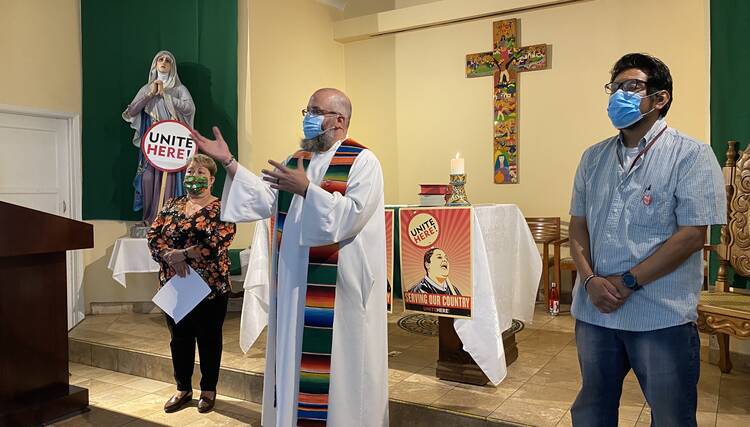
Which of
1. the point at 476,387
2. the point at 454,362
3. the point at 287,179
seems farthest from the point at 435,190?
the point at 287,179

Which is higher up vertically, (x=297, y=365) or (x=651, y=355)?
(x=651, y=355)

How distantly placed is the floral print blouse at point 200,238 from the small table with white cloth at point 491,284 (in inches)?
11.0

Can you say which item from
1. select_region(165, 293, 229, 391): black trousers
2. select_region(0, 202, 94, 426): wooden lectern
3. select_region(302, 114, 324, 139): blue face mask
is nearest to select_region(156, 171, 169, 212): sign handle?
select_region(0, 202, 94, 426): wooden lectern

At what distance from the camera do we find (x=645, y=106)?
179 centimetres

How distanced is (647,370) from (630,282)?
0.25 m

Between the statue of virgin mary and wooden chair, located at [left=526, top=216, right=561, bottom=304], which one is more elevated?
the statue of virgin mary

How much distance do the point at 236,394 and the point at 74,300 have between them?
256 cm

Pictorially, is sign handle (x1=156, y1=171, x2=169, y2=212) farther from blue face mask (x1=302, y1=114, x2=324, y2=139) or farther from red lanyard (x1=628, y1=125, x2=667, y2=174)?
red lanyard (x1=628, y1=125, x2=667, y2=174)

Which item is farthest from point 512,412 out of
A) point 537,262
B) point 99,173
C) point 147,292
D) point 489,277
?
point 99,173

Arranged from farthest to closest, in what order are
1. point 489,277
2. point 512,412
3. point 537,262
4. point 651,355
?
point 537,262 < point 489,277 < point 512,412 < point 651,355

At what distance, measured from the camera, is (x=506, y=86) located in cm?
579

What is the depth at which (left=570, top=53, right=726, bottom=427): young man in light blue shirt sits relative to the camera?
1722 millimetres

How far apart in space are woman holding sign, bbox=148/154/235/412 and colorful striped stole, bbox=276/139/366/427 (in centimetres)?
100

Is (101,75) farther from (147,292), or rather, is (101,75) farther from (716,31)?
(716,31)
